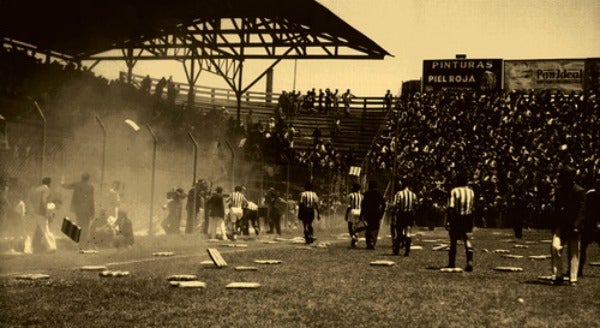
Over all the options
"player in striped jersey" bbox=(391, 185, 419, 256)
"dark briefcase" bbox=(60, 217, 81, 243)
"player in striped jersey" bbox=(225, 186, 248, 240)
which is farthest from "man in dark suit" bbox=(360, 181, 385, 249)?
"dark briefcase" bbox=(60, 217, 81, 243)

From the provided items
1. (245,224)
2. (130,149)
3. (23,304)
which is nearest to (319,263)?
(130,149)

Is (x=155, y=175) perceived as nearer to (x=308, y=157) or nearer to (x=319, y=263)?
(x=319, y=263)

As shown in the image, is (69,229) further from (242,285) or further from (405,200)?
(405,200)

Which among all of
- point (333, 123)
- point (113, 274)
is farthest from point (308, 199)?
point (333, 123)

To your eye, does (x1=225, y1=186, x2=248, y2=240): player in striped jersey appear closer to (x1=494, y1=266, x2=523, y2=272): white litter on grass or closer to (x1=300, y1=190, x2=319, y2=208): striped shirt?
(x1=300, y1=190, x2=319, y2=208): striped shirt

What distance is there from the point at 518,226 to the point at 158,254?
1976 cm

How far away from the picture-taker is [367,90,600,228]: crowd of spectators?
47062 mm

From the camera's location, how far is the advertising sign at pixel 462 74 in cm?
6291

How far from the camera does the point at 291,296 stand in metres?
12.5

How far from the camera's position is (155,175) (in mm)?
25828

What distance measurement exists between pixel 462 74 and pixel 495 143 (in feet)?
46.6

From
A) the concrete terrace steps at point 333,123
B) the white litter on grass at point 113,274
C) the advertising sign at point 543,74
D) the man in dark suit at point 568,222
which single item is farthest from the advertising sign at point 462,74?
the white litter on grass at point 113,274

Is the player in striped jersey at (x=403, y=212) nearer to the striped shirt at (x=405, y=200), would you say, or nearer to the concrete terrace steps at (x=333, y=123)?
the striped shirt at (x=405, y=200)

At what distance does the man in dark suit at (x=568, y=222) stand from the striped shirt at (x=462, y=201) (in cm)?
297
